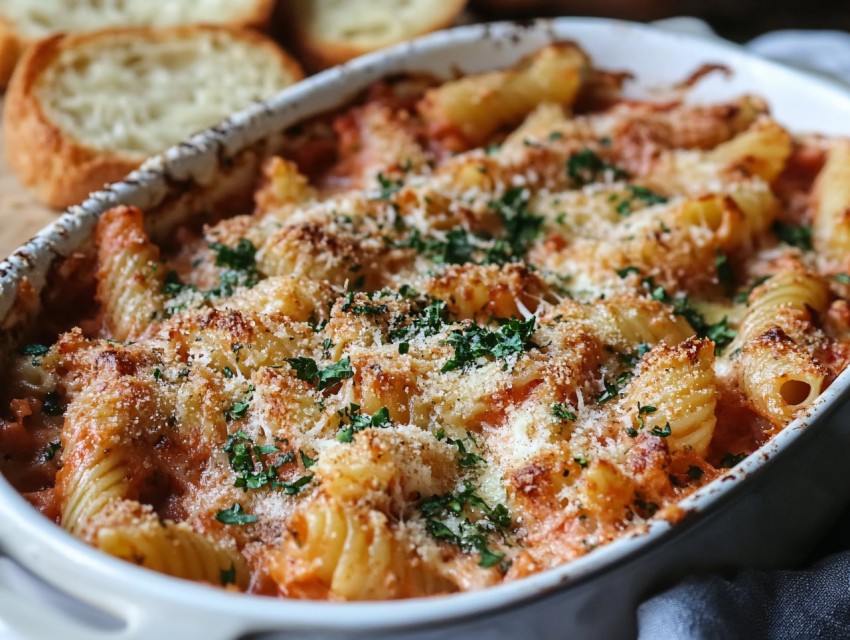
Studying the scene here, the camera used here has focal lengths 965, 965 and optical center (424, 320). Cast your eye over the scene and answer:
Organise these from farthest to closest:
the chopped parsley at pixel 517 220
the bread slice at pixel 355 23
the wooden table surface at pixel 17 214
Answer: the bread slice at pixel 355 23
the wooden table surface at pixel 17 214
the chopped parsley at pixel 517 220

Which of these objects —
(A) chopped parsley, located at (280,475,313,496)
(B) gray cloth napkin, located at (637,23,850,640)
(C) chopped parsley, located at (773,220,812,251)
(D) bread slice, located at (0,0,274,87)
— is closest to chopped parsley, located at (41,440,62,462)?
(A) chopped parsley, located at (280,475,313,496)

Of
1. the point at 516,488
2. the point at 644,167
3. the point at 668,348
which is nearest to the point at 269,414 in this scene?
the point at 516,488

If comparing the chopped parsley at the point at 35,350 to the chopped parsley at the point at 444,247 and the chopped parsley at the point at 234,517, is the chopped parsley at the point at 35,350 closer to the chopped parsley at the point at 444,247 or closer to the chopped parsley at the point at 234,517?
the chopped parsley at the point at 234,517

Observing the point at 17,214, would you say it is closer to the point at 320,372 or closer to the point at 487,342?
the point at 320,372

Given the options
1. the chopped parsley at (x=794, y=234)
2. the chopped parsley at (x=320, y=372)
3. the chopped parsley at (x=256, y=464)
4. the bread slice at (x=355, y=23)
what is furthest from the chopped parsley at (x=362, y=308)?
the bread slice at (x=355, y=23)

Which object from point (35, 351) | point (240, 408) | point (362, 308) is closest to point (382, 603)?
point (240, 408)

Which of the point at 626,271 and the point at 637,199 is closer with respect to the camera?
the point at 626,271
